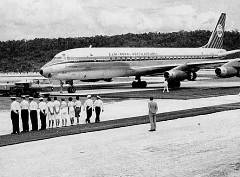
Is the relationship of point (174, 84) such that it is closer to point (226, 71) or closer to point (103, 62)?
point (226, 71)

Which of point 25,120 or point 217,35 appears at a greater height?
point 217,35

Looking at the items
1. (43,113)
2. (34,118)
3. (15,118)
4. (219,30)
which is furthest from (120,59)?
(15,118)

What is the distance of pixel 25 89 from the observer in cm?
3928

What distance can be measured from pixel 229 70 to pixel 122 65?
407 inches

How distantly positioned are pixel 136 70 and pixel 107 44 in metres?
128

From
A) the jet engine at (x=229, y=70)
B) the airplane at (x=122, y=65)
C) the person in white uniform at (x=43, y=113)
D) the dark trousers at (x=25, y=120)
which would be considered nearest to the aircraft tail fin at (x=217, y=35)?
the airplane at (x=122, y=65)

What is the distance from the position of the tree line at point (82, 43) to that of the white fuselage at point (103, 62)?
101m

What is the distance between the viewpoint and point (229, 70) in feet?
140

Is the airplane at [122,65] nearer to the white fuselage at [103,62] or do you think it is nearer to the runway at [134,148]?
the white fuselage at [103,62]

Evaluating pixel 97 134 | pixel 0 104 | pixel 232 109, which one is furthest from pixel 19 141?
pixel 0 104

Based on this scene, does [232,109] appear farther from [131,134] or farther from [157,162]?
[157,162]

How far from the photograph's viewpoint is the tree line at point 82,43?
15525cm

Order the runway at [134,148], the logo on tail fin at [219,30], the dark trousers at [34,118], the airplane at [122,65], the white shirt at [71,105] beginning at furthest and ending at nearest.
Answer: the logo on tail fin at [219,30] < the airplane at [122,65] < the white shirt at [71,105] < the dark trousers at [34,118] < the runway at [134,148]

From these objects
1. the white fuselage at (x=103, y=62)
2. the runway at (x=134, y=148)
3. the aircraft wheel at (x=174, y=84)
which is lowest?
the aircraft wheel at (x=174, y=84)
